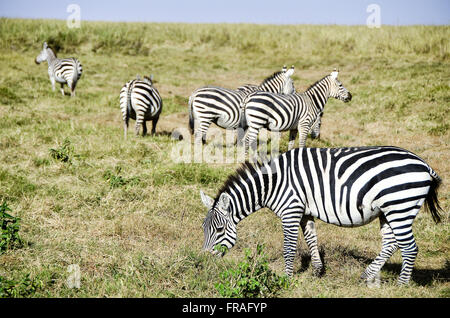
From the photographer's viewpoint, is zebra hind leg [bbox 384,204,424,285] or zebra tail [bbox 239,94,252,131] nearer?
zebra hind leg [bbox 384,204,424,285]

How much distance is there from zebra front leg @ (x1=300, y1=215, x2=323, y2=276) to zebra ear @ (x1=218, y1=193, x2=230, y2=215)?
114 centimetres

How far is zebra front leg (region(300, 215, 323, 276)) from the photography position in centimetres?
549

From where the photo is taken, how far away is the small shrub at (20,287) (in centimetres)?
429

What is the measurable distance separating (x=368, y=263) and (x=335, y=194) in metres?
1.46

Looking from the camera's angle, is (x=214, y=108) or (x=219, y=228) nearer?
(x=219, y=228)

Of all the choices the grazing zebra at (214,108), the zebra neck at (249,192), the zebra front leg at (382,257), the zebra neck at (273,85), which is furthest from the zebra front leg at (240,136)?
the zebra front leg at (382,257)

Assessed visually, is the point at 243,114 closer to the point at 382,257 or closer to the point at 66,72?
the point at 382,257

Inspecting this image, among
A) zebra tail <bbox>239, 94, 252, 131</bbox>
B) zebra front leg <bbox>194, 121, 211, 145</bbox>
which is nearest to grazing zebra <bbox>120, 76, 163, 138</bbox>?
zebra front leg <bbox>194, 121, 211, 145</bbox>

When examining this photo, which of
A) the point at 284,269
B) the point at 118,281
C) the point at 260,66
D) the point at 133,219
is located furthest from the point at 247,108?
the point at 260,66

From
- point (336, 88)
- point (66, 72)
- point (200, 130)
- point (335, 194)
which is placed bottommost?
point (335, 194)

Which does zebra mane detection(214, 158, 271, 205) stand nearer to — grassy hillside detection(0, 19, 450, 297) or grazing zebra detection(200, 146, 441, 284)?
grazing zebra detection(200, 146, 441, 284)

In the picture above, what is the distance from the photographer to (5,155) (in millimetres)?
9172

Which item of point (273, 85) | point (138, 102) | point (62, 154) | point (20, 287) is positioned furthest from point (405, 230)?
point (138, 102)

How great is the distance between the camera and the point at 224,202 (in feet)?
16.8
